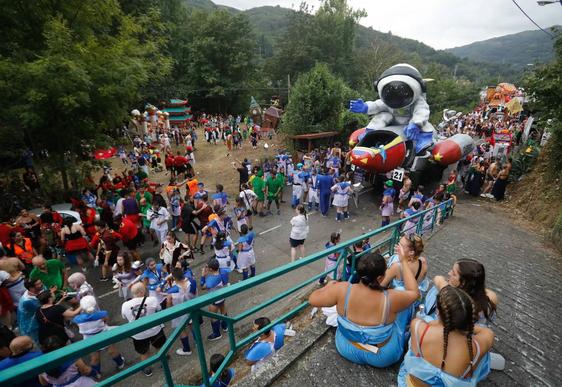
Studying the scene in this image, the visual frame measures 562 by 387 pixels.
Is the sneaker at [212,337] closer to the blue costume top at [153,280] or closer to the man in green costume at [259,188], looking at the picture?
the blue costume top at [153,280]

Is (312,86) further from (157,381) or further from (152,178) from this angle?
(157,381)

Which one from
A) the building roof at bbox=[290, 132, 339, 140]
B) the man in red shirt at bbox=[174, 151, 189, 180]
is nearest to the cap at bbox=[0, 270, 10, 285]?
the man in red shirt at bbox=[174, 151, 189, 180]

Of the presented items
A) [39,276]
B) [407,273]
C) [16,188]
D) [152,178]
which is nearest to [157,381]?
[39,276]

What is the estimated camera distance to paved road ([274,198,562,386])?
2.83 metres

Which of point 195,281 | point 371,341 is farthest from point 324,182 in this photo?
point 371,341

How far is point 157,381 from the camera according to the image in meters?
4.51

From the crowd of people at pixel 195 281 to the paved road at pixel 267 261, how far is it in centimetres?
19

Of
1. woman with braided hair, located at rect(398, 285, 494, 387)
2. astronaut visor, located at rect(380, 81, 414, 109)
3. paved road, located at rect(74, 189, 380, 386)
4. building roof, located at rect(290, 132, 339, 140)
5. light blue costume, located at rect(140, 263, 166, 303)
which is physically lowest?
paved road, located at rect(74, 189, 380, 386)

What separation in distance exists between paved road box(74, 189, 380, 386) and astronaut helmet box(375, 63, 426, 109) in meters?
3.99

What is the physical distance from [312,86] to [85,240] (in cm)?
1481

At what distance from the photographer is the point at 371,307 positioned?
248 centimetres

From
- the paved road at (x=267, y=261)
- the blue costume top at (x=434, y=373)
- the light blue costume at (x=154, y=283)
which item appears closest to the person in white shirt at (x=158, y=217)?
the paved road at (x=267, y=261)

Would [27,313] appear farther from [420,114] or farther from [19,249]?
[420,114]

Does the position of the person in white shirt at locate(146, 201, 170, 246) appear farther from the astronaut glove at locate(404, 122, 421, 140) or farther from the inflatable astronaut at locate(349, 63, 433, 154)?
the astronaut glove at locate(404, 122, 421, 140)
